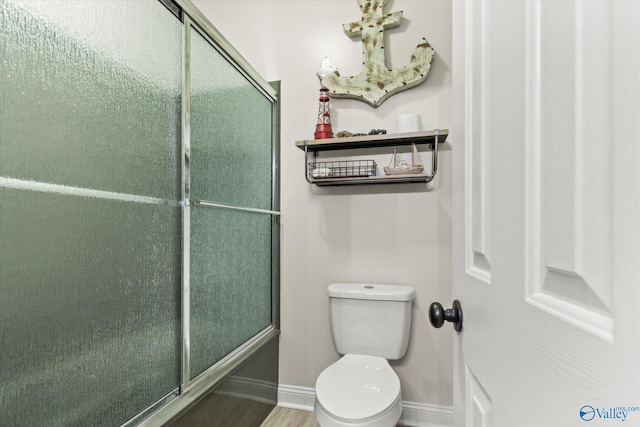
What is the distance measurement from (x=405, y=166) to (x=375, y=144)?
0.73 feet

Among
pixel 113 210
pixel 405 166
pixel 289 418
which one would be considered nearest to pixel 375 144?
pixel 405 166

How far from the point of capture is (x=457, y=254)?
736 mm

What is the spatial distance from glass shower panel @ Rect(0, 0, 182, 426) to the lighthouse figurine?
0.87 metres

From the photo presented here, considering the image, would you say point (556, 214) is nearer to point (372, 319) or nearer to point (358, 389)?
point (358, 389)

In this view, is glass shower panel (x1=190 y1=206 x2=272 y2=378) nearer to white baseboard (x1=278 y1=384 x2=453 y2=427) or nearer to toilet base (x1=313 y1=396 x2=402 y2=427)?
toilet base (x1=313 y1=396 x2=402 y2=427)

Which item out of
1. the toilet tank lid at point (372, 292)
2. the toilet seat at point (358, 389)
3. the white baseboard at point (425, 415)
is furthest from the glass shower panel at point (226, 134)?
the white baseboard at point (425, 415)

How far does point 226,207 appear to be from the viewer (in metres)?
1.45

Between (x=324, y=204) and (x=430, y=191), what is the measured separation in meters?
0.59

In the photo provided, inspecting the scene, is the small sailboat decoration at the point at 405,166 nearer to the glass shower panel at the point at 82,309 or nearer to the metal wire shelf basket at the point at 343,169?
the metal wire shelf basket at the point at 343,169

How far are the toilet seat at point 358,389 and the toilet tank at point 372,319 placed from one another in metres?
0.08

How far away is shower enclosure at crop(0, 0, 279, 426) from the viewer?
0.71 meters

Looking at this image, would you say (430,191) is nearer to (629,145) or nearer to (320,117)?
(320,117)

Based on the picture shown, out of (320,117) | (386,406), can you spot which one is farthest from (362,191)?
(386,406)

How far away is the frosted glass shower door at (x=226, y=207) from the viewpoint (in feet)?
4.14
